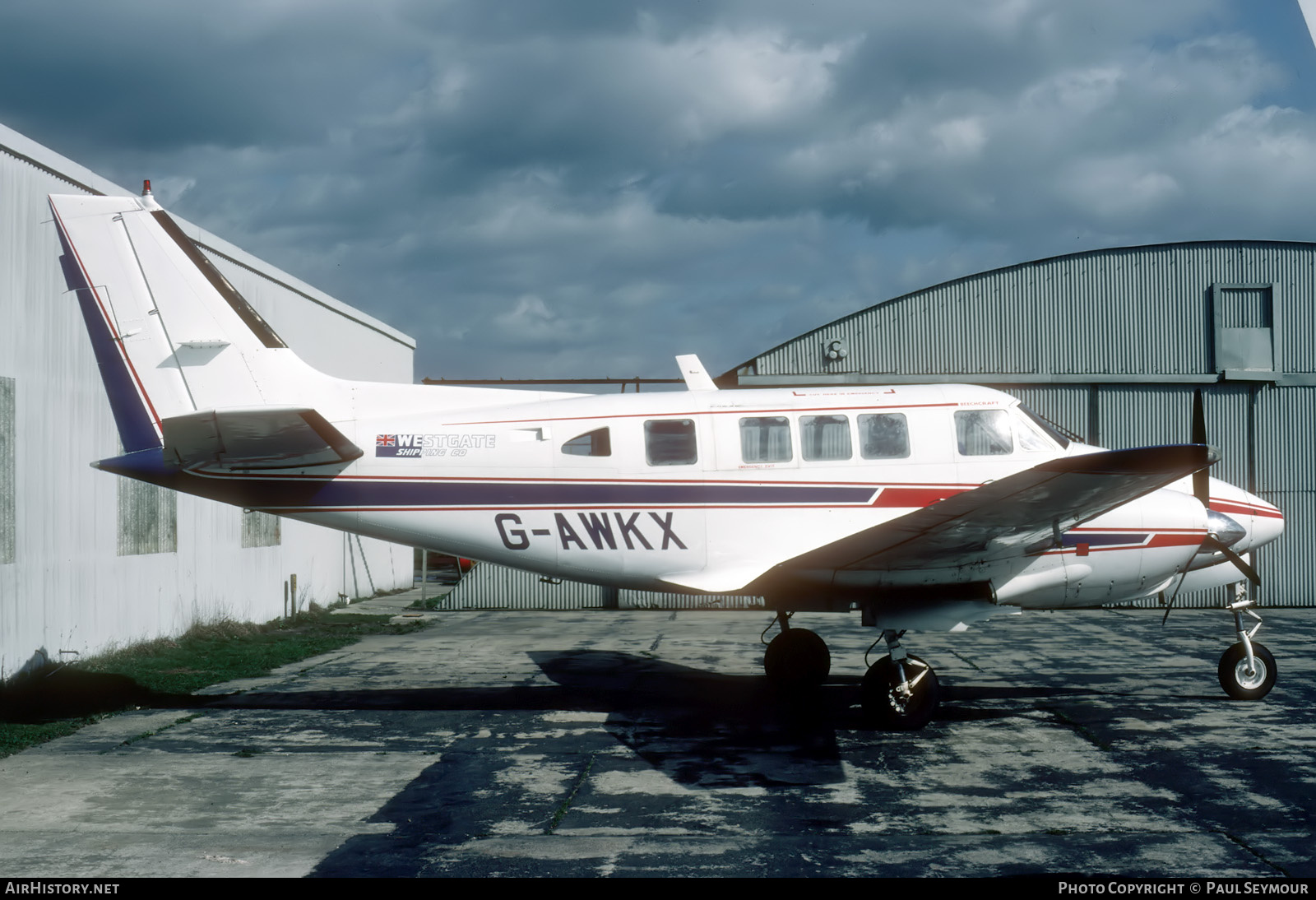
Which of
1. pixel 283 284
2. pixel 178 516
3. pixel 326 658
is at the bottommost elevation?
pixel 326 658

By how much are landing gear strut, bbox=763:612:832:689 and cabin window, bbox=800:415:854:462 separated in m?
2.17

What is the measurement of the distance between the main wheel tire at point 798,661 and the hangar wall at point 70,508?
352 inches

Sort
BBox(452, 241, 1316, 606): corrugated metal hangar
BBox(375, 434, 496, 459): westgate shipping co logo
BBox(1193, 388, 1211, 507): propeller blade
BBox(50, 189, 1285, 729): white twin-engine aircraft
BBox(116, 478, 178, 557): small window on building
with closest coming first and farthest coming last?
BBox(50, 189, 1285, 729): white twin-engine aircraft
BBox(375, 434, 496, 459): westgate shipping co logo
BBox(1193, 388, 1211, 507): propeller blade
BBox(116, 478, 178, 557): small window on building
BBox(452, 241, 1316, 606): corrugated metal hangar

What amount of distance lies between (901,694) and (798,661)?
2.01 metres

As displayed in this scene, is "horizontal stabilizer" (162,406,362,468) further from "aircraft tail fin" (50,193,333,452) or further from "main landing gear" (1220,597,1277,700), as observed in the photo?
"main landing gear" (1220,597,1277,700)

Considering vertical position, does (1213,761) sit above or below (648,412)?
below

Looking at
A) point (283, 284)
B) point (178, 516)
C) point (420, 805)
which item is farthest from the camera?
point (283, 284)

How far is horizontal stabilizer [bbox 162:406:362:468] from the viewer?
961 cm

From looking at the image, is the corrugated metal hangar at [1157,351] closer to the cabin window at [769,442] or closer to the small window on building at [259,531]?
the small window on building at [259,531]

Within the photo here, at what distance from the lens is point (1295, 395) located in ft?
71.1

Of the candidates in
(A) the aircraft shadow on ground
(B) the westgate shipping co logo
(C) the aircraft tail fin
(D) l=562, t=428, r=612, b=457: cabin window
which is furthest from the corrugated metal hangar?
(C) the aircraft tail fin
